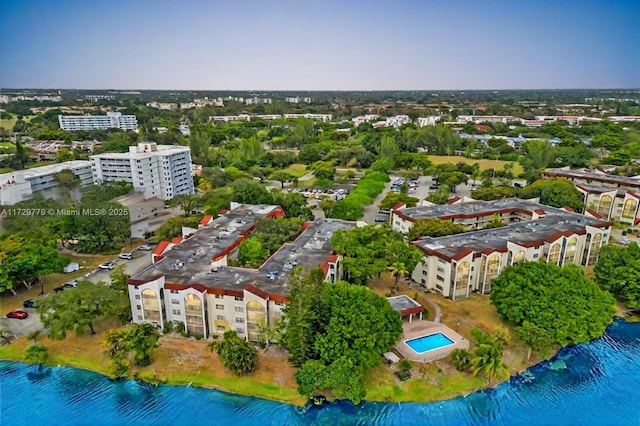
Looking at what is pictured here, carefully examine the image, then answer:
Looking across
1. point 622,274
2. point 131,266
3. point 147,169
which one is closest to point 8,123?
point 147,169

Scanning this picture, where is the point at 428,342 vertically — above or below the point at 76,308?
below

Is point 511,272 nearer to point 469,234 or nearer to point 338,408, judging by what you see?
point 469,234

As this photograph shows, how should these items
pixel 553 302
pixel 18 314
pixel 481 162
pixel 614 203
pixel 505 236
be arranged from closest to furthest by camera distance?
1. pixel 553 302
2. pixel 18 314
3. pixel 505 236
4. pixel 614 203
5. pixel 481 162

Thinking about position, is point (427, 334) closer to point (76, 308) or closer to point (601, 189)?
point (76, 308)

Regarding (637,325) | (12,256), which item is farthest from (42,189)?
(637,325)

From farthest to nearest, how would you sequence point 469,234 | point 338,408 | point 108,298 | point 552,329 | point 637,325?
1. point 469,234
2. point 637,325
3. point 108,298
4. point 552,329
5. point 338,408

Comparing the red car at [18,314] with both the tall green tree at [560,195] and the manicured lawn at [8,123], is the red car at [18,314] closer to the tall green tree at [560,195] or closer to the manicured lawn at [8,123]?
the tall green tree at [560,195]

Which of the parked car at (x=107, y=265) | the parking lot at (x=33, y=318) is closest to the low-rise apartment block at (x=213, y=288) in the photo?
the parking lot at (x=33, y=318)

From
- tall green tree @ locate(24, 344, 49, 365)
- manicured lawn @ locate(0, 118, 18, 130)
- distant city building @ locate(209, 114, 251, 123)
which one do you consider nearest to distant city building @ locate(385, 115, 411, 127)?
distant city building @ locate(209, 114, 251, 123)
